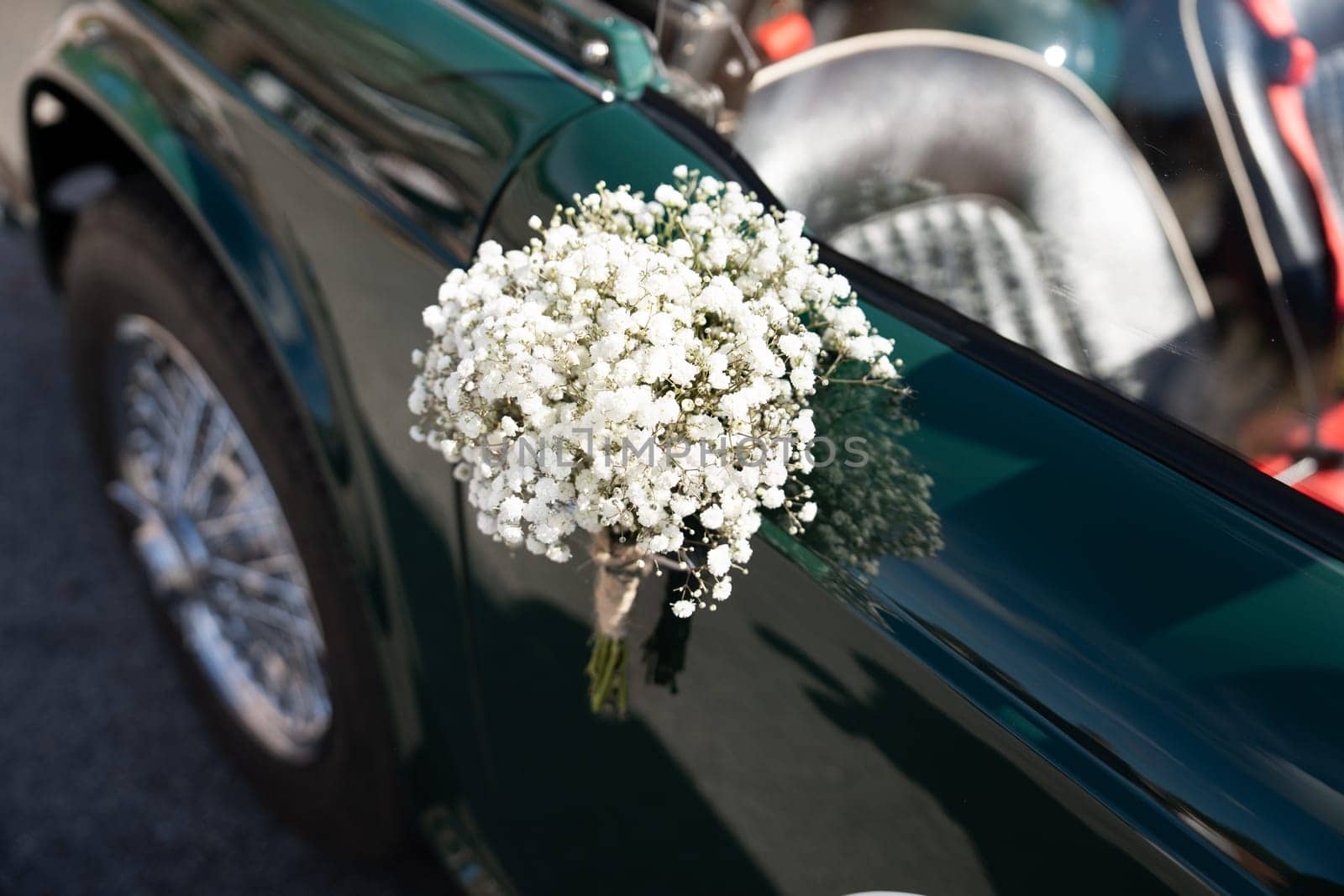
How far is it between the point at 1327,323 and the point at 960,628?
3.71 ft

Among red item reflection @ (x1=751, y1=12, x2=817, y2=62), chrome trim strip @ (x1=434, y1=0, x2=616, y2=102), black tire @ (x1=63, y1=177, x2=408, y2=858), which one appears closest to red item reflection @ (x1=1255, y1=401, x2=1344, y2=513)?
red item reflection @ (x1=751, y1=12, x2=817, y2=62)

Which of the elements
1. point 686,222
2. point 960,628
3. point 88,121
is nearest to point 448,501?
point 686,222

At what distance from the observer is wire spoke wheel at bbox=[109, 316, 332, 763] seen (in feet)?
6.51

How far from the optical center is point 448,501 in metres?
1.35

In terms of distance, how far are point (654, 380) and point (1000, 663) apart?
350 millimetres

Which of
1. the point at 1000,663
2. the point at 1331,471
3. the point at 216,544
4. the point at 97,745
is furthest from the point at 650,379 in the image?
the point at 97,745

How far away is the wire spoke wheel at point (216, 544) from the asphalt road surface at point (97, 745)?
8.1 inches

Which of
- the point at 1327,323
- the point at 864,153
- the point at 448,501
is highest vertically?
the point at 1327,323

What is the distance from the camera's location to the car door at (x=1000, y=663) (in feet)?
2.54

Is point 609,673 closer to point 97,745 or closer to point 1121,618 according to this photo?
point 1121,618

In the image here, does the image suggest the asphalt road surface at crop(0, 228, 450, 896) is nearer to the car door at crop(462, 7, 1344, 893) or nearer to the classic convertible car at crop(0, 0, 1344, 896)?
the classic convertible car at crop(0, 0, 1344, 896)

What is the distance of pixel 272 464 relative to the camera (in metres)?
1.71

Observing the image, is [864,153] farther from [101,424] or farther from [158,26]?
[101,424]

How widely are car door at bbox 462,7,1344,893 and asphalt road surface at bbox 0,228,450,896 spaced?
1.31 metres
